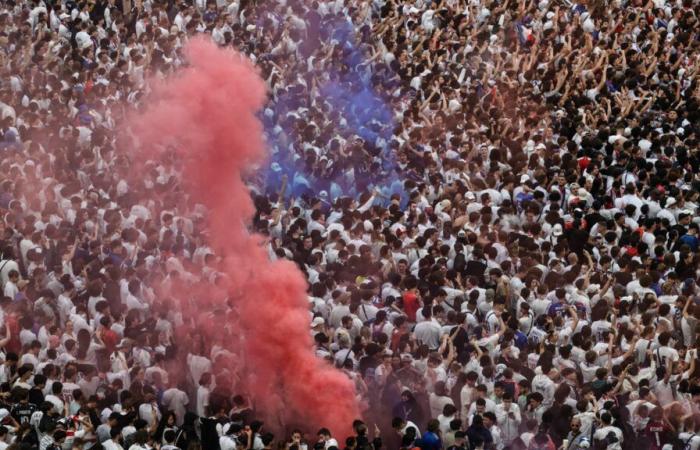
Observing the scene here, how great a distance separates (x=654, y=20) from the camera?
22125mm

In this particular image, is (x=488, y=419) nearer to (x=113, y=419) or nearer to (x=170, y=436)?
(x=170, y=436)

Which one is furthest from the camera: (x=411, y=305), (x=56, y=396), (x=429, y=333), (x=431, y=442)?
(x=411, y=305)

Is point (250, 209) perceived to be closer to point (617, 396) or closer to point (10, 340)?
point (10, 340)

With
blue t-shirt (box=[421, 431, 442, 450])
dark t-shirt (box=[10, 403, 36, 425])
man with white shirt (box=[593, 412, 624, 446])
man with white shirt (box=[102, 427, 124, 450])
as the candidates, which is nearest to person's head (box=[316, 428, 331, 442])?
blue t-shirt (box=[421, 431, 442, 450])

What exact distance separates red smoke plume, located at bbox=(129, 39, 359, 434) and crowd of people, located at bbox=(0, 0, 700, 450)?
244 millimetres

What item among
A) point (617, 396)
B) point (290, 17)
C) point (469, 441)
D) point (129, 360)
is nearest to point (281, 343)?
point (129, 360)

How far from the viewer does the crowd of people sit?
1298 cm

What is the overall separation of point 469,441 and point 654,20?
1165cm

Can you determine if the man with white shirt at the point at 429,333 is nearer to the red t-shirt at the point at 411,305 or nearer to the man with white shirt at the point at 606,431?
the red t-shirt at the point at 411,305

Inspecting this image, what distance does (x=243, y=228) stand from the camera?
52.7 ft

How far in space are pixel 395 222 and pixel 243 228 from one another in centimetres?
184

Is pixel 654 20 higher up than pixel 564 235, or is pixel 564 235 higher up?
pixel 654 20

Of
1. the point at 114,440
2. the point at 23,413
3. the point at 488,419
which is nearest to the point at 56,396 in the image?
the point at 23,413

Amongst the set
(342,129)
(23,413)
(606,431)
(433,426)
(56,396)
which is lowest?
(606,431)
